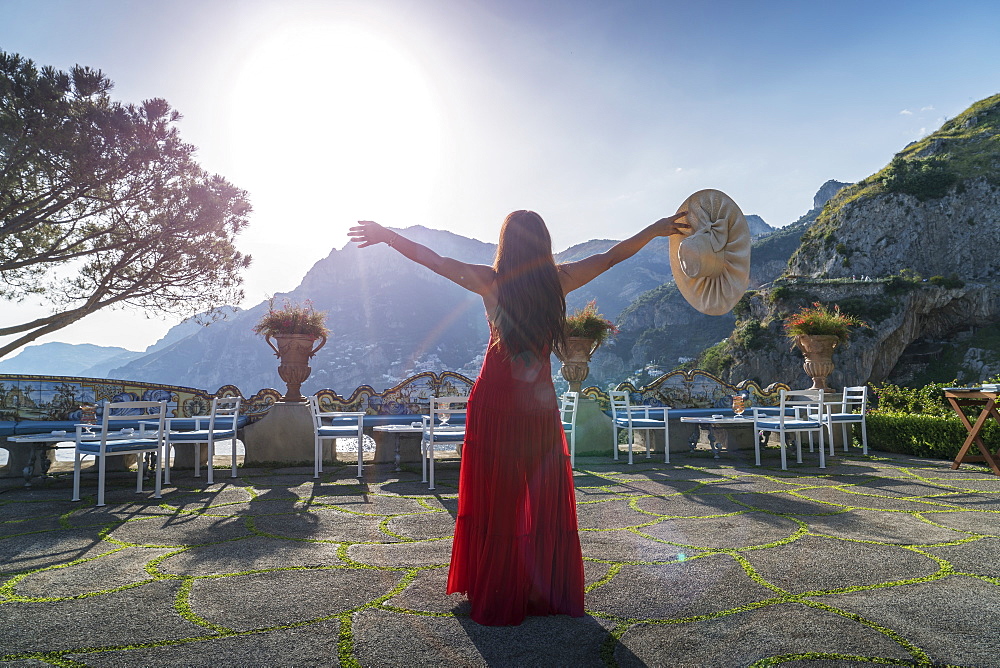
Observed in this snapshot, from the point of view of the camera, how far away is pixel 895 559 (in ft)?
8.63

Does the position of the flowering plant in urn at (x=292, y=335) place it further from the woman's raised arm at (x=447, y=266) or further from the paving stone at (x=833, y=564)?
the paving stone at (x=833, y=564)

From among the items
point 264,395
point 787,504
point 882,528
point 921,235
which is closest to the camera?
point 882,528

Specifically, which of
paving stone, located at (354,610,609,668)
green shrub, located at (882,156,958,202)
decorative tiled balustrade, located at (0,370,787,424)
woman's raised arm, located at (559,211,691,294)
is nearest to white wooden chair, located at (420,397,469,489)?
decorative tiled balustrade, located at (0,370,787,424)

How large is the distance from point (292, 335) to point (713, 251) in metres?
6.10

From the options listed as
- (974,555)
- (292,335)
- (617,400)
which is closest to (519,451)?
(974,555)

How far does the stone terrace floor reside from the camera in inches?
67.1

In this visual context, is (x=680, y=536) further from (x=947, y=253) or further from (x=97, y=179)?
(x=947, y=253)

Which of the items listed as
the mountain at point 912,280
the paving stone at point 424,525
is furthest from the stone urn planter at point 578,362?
the mountain at point 912,280

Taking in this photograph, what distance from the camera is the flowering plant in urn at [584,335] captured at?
799 centimetres

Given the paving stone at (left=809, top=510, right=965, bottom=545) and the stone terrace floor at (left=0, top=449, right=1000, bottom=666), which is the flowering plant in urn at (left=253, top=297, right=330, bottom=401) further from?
the paving stone at (left=809, top=510, right=965, bottom=545)

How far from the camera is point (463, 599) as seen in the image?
2205 millimetres

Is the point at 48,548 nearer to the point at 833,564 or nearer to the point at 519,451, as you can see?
the point at 519,451

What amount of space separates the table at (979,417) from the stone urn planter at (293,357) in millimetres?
7697

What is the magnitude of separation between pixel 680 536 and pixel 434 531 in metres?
1.52
